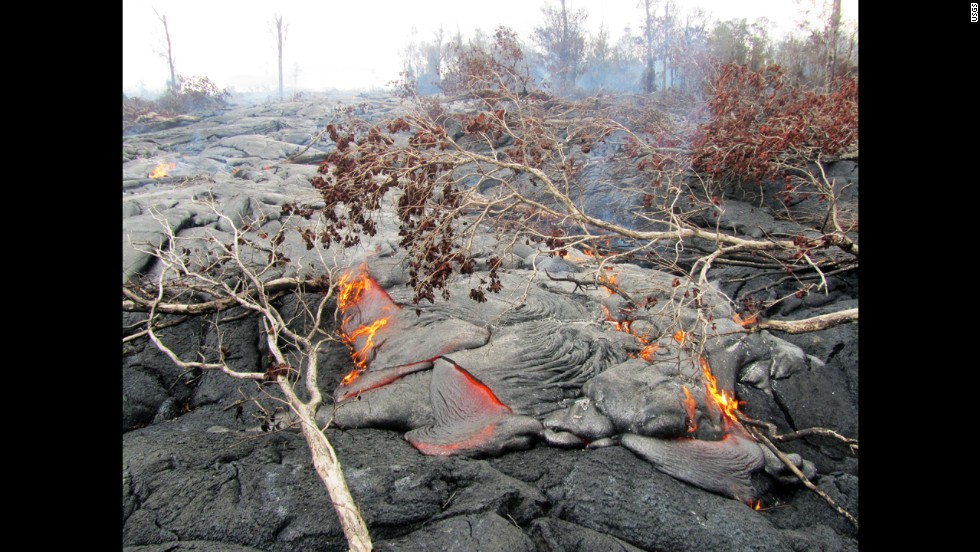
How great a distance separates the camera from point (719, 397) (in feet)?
16.0

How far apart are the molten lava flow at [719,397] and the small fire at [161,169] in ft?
51.5

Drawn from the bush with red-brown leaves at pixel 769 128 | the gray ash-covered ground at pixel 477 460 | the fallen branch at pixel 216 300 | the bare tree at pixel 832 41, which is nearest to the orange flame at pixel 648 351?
the gray ash-covered ground at pixel 477 460

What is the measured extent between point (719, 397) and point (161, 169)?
54.7 ft

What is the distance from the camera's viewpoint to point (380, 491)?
369cm

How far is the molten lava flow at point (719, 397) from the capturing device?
472cm

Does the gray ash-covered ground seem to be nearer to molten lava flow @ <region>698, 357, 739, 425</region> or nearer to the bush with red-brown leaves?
molten lava flow @ <region>698, 357, 739, 425</region>

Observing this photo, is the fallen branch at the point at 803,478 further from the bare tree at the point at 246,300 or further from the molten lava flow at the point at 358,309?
the molten lava flow at the point at 358,309

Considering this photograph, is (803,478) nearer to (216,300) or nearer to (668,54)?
(216,300)

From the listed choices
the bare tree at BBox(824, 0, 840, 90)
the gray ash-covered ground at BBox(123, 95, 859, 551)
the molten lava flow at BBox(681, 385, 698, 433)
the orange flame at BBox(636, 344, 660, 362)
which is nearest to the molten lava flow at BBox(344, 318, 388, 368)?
the gray ash-covered ground at BBox(123, 95, 859, 551)

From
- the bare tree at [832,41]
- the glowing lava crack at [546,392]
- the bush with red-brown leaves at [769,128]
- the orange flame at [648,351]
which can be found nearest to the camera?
the glowing lava crack at [546,392]
